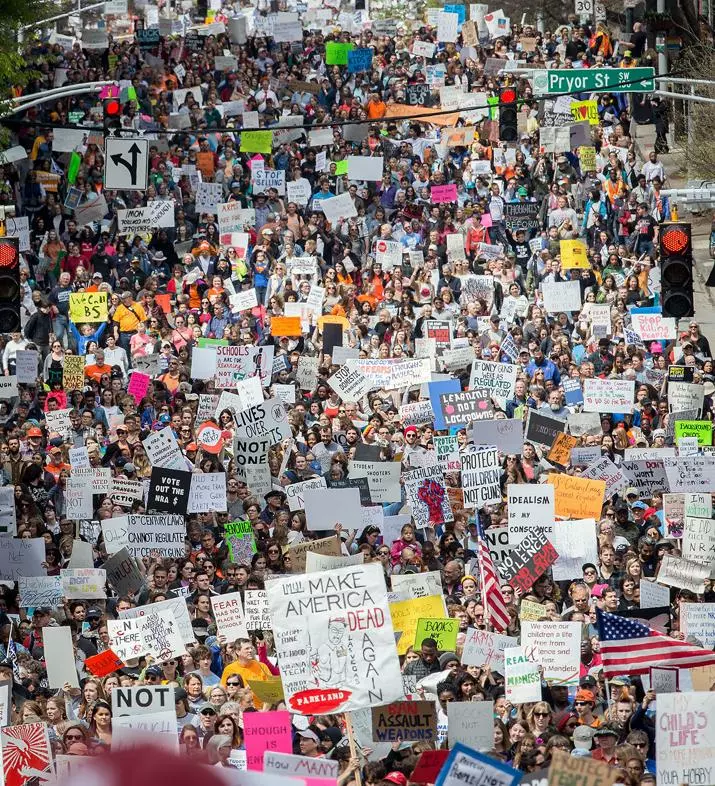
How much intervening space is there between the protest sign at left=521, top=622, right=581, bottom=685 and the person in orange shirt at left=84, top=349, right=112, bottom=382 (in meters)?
9.65

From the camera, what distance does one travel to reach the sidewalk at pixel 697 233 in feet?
91.9

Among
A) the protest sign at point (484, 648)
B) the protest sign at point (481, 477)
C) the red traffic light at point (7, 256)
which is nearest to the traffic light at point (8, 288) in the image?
the red traffic light at point (7, 256)

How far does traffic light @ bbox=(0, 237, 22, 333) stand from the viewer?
15.4m

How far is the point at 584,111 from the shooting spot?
27.5 m

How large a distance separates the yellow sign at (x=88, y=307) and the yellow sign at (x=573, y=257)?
6.36 meters

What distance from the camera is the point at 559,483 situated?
1633cm

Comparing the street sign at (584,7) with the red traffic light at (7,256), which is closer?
the red traffic light at (7,256)

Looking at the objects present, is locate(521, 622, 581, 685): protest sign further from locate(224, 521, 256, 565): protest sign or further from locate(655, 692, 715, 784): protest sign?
locate(224, 521, 256, 565): protest sign

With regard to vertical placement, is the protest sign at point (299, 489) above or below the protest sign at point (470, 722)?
below

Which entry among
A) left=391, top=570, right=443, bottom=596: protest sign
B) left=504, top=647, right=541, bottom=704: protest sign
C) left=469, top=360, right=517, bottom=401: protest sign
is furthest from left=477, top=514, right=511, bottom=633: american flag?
left=469, top=360, right=517, bottom=401: protest sign

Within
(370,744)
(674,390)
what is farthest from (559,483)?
(370,744)

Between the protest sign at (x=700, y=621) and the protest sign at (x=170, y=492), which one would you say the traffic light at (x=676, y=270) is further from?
the protest sign at (x=170, y=492)

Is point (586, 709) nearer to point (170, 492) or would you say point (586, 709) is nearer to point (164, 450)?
point (170, 492)

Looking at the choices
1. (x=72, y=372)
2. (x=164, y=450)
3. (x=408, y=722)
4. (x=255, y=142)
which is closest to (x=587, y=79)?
(x=164, y=450)
